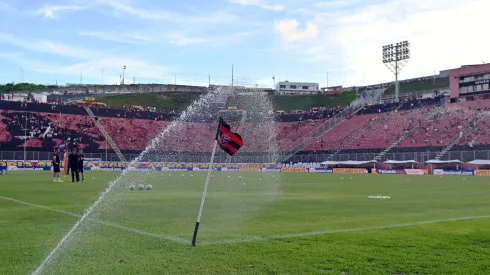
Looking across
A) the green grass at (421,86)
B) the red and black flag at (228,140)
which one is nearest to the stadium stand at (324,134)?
the green grass at (421,86)

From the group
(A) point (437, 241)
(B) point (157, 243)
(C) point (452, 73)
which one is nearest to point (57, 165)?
(B) point (157, 243)

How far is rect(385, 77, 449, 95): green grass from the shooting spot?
13775 cm

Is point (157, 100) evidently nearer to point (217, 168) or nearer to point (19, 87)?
point (19, 87)

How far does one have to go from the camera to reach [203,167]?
3184 inches

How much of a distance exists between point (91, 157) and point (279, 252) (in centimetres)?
7827

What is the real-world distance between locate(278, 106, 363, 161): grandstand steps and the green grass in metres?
43.5

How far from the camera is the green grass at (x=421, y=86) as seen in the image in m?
138

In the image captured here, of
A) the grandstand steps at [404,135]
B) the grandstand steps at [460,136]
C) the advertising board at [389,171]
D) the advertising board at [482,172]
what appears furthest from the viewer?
the grandstand steps at [404,135]

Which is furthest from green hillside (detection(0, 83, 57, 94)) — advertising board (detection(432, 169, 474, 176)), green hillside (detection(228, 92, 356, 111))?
advertising board (detection(432, 169, 474, 176))

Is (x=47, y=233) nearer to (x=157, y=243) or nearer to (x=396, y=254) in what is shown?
(x=157, y=243)

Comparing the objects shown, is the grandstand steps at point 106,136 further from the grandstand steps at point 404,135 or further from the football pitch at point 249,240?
the football pitch at point 249,240

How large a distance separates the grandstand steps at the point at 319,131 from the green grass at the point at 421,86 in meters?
43.5

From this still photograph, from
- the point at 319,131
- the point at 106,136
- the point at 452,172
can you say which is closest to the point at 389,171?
the point at 452,172

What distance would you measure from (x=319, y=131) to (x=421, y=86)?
58.8m
